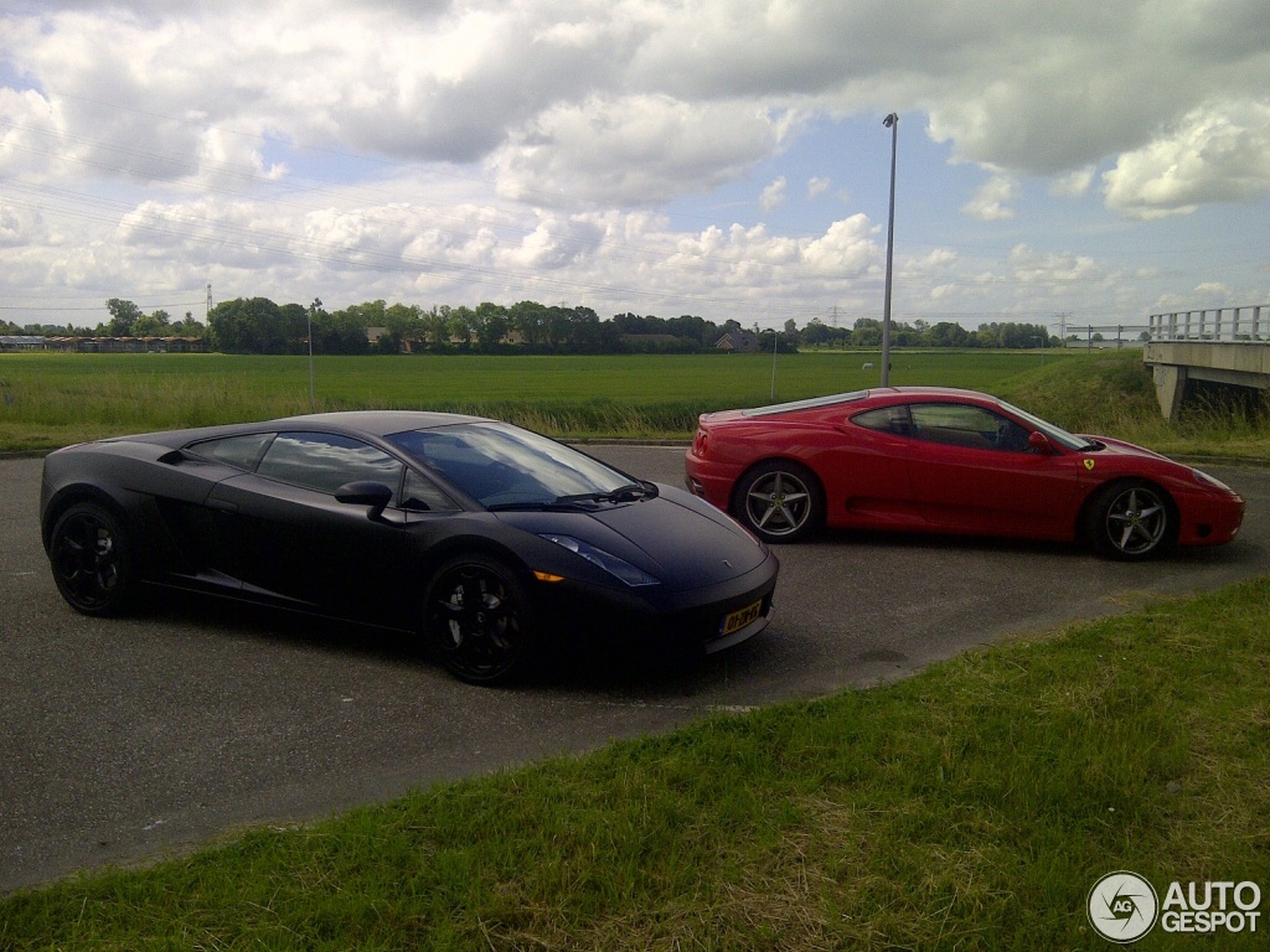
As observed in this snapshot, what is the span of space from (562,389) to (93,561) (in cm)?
5099

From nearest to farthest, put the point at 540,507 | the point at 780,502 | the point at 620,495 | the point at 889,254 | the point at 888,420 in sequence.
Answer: the point at 540,507 < the point at 620,495 < the point at 888,420 < the point at 780,502 < the point at 889,254

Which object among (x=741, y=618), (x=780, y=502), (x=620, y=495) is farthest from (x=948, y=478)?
(x=741, y=618)

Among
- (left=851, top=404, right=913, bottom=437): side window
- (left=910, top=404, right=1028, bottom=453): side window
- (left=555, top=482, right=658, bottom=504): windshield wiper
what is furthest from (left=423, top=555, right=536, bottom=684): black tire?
(left=910, top=404, right=1028, bottom=453): side window

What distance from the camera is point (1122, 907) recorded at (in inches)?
122

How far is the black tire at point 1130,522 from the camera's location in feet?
27.5

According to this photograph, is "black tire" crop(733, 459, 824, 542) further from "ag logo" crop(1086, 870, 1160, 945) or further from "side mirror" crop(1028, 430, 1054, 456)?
"ag logo" crop(1086, 870, 1160, 945)

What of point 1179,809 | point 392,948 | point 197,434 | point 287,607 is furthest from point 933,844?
point 197,434

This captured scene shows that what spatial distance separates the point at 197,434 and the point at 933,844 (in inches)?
192

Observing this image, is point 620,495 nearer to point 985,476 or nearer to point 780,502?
point 780,502

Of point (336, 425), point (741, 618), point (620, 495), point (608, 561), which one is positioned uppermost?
point (336, 425)

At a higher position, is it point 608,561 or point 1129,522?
point 608,561

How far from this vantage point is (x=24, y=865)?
135 inches

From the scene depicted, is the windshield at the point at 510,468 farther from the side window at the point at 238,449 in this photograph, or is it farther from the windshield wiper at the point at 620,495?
the side window at the point at 238,449

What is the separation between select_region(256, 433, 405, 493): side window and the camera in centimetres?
577
